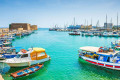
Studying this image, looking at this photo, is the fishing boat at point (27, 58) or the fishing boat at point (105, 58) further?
the fishing boat at point (27, 58)

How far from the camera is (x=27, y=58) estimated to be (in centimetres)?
1814

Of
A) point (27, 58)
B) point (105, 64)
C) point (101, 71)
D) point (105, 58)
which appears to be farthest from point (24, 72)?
point (105, 58)

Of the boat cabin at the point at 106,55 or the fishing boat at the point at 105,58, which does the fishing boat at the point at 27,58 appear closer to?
the fishing boat at the point at 105,58

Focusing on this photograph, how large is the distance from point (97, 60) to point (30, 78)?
11.2 metres

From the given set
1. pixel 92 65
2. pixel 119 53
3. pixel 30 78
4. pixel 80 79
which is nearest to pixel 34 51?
pixel 30 78

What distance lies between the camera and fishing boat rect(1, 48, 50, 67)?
17047 millimetres

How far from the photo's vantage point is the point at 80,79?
1425 centimetres

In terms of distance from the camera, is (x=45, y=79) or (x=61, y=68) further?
(x=61, y=68)

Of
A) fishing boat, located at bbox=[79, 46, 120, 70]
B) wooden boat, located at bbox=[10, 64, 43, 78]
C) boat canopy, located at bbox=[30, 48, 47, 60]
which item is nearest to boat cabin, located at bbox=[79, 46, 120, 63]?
fishing boat, located at bbox=[79, 46, 120, 70]

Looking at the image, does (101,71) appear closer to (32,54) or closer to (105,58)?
(105,58)

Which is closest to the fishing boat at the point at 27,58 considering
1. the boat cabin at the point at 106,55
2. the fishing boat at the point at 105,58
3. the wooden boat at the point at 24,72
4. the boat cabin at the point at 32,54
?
the boat cabin at the point at 32,54

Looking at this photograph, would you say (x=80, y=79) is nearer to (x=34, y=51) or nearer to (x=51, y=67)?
(x=51, y=67)

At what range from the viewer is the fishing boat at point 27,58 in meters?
17.0

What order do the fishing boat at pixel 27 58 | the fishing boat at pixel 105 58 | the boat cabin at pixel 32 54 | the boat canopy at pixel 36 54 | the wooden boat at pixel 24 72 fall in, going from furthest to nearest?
the boat canopy at pixel 36 54
the boat cabin at pixel 32 54
the fishing boat at pixel 27 58
the fishing boat at pixel 105 58
the wooden boat at pixel 24 72
